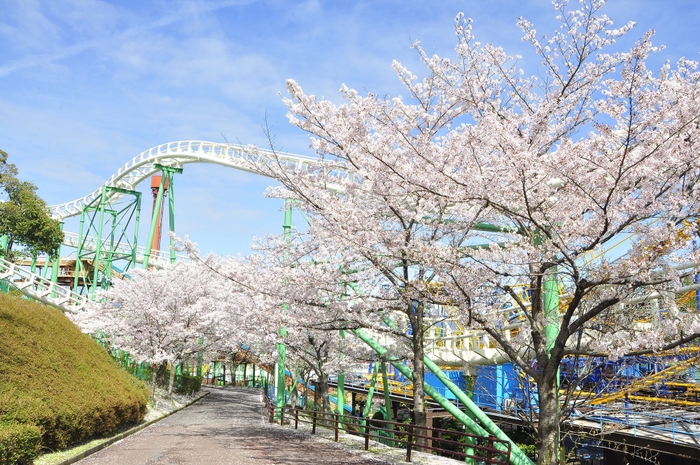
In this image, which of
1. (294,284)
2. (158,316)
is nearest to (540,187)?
(294,284)

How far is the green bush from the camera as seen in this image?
7875 mm

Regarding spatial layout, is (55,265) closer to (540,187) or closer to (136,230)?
(136,230)

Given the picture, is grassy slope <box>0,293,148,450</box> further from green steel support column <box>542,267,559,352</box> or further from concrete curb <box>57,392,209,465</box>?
green steel support column <box>542,267,559,352</box>

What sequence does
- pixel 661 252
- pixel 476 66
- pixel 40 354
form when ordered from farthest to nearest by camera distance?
pixel 40 354 < pixel 476 66 < pixel 661 252

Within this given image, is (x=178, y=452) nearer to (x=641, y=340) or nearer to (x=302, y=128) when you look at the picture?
(x=302, y=128)

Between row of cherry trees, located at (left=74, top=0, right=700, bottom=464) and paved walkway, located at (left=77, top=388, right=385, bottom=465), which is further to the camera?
paved walkway, located at (left=77, top=388, right=385, bottom=465)

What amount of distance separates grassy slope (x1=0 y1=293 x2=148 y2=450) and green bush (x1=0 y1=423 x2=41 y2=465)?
1.19ft

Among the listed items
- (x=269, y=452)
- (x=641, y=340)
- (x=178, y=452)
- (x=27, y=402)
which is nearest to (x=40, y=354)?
(x=27, y=402)

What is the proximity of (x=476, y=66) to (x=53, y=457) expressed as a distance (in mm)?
9690

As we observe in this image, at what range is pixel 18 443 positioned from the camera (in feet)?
27.0

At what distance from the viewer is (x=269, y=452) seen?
12227 mm

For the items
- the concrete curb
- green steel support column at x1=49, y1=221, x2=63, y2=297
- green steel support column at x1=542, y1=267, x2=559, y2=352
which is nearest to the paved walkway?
the concrete curb

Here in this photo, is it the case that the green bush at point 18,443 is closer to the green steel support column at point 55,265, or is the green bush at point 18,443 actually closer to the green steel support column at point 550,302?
the green steel support column at point 550,302

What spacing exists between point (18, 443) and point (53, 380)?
3285 millimetres
